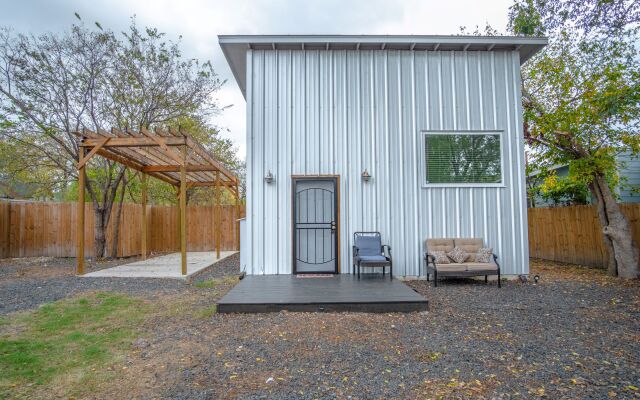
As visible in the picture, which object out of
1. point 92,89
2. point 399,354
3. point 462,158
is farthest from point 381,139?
point 92,89

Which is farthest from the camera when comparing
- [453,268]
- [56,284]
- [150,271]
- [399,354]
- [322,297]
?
[150,271]

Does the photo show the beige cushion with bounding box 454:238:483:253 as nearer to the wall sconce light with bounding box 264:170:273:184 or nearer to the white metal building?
the white metal building

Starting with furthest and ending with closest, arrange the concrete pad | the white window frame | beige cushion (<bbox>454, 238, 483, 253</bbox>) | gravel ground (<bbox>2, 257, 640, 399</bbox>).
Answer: the concrete pad < the white window frame < beige cushion (<bbox>454, 238, 483, 253</bbox>) < gravel ground (<bbox>2, 257, 640, 399</bbox>)

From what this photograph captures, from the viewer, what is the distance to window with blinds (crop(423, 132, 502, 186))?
6586mm

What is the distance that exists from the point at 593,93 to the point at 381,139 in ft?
13.1

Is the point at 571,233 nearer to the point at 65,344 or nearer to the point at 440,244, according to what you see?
the point at 440,244

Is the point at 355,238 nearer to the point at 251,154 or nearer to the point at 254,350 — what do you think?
the point at 251,154

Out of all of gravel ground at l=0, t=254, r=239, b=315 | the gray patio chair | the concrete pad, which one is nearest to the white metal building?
the gray patio chair

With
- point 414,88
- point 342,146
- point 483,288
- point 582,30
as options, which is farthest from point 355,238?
point 582,30

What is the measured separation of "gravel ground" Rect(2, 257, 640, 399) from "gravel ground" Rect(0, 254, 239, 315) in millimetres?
1960

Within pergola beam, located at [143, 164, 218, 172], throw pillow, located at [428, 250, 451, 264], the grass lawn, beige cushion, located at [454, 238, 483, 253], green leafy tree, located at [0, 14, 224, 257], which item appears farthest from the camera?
pergola beam, located at [143, 164, 218, 172]

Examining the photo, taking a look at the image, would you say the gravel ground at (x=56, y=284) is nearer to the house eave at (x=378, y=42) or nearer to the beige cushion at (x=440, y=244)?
the beige cushion at (x=440, y=244)

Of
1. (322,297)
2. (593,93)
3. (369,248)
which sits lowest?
(322,297)

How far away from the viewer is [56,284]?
6316 mm
